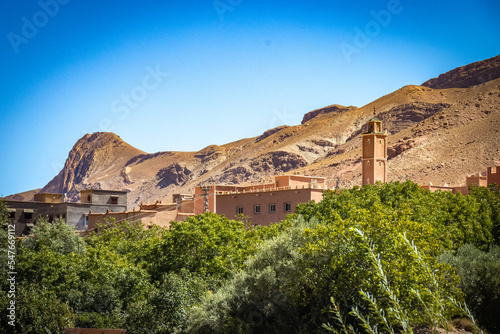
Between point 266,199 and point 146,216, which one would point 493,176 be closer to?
point 266,199

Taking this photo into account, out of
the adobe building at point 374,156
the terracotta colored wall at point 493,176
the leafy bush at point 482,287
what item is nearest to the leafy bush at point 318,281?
the leafy bush at point 482,287

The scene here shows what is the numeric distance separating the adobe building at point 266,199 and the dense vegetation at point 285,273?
13.0 meters

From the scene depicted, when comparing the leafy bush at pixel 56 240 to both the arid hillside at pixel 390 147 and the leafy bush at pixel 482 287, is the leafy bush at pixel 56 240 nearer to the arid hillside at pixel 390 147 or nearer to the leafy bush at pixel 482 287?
the leafy bush at pixel 482 287

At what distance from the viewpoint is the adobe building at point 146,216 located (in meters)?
50.1

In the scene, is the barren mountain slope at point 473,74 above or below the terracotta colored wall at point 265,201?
above

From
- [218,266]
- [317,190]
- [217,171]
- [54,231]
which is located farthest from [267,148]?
[218,266]

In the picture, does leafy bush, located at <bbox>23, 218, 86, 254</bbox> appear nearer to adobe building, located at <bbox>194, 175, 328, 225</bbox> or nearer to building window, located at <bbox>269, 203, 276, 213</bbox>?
adobe building, located at <bbox>194, 175, 328, 225</bbox>

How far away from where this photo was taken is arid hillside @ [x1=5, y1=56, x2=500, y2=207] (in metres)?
91.2

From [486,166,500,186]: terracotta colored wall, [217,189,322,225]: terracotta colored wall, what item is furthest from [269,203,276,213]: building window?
[486,166,500,186]: terracotta colored wall

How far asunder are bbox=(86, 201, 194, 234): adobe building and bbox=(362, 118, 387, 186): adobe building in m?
20.3

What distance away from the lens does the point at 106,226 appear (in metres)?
49.9

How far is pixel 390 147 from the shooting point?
108562mm

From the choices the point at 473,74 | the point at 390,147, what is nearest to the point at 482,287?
the point at 390,147

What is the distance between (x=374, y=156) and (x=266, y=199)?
46.7 ft
